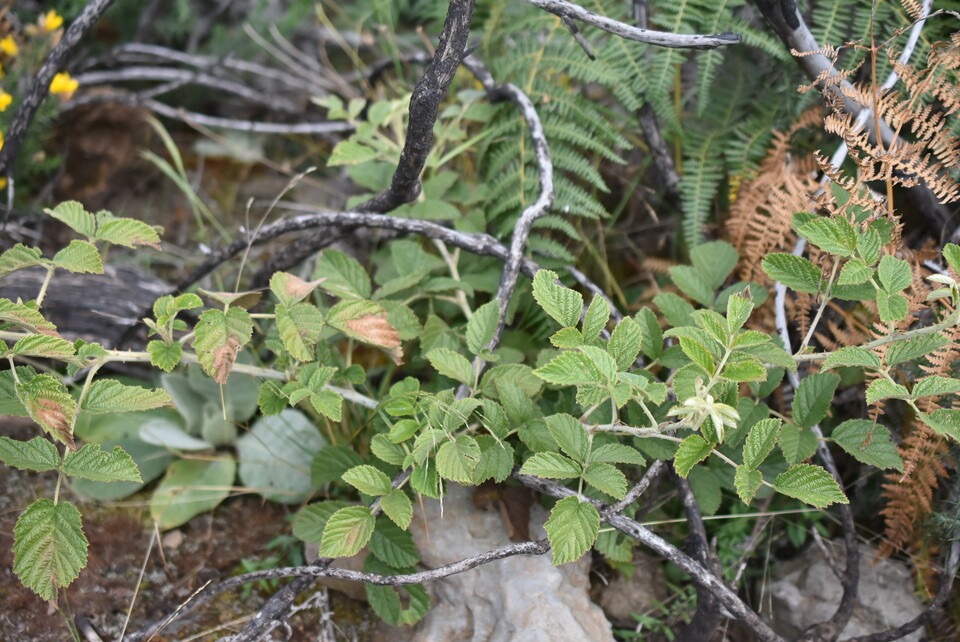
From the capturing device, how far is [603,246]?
8.36 ft

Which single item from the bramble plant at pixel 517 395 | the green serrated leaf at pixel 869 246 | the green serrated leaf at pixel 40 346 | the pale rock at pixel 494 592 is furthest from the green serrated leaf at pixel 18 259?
the green serrated leaf at pixel 869 246

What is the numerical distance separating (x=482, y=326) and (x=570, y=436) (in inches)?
13.9

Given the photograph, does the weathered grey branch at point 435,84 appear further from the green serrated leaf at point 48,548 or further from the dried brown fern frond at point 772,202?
the green serrated leaf at point 48,548

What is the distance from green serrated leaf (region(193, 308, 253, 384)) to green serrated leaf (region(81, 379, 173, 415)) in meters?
0.11

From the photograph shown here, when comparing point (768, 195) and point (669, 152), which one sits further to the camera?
point (669, 152)

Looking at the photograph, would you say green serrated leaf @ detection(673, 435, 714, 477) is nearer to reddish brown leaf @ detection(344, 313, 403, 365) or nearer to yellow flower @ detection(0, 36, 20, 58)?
reddish brown leaf @ detection(344, 313, 403, 365)

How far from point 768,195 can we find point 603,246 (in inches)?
21.7

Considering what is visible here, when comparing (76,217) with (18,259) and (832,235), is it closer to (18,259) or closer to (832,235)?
(18,259)

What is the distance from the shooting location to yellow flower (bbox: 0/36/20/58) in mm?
2623

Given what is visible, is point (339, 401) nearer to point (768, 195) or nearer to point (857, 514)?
point (768, 195)

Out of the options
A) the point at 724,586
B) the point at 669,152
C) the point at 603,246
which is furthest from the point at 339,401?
the point at 669,152

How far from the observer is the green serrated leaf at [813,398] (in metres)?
1.74

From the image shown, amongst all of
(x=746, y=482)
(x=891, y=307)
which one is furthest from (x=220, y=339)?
(x=891, y=307)

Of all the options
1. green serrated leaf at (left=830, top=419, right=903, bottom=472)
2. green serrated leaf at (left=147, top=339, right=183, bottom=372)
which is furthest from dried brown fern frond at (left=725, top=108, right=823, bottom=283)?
green serrated leaf at (left=147, top=339, right=183, bottom=372)
